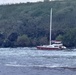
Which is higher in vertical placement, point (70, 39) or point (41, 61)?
point (41, 61)

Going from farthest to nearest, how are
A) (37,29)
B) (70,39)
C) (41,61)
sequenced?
(37,29) → (70,39) → (41,61)

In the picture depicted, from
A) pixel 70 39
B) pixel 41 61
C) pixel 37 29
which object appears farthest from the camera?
pixel 37 29

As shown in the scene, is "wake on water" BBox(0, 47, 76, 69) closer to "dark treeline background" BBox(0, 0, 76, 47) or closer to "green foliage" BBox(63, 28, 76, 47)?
"green foliage" BBox(63, 28, 76, 47)

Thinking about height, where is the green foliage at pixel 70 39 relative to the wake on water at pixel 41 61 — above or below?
below

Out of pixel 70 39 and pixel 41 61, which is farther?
pixel 70 39

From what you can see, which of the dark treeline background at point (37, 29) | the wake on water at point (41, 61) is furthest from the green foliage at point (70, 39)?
the wake on water at point (41, 61)

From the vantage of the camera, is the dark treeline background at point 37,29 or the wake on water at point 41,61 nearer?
the wake on water at point 41,61

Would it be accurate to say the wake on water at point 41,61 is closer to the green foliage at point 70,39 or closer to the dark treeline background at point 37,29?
the green foliage at point 70,39

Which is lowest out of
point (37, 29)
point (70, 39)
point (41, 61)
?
point (70, 39)

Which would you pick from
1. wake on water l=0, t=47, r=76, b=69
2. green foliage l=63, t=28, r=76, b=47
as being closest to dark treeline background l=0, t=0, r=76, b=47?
green foliage l=63, t=28, r=76, b=47

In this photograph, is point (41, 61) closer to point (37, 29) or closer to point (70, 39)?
point (70, 39)

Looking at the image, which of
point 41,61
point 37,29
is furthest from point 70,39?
point 41,61

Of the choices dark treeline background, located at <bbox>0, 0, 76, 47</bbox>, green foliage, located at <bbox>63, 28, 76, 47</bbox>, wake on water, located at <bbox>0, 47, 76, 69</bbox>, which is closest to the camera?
wake on water, located at <bbox>0, 47, 76, 69</bbox>

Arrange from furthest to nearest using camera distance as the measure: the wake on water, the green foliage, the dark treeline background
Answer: the dark treeline background, the green foliage, the wake on water
